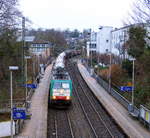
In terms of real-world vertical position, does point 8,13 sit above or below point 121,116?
above

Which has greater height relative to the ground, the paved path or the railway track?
the paved path

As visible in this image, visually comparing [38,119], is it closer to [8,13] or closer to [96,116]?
[96,116]

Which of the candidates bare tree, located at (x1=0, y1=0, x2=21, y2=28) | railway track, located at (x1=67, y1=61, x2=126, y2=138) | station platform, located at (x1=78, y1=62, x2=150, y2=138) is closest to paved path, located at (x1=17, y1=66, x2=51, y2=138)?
railway track, located at (x1=67, y1=61, x2=126, y2=138)

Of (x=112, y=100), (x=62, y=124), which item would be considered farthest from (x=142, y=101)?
(x=62, y=124)

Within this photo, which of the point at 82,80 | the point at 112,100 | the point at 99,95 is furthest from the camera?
the point at 82,80

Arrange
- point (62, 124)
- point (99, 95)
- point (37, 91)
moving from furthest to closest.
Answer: point (37, 91) < point (99, 95) < point (62, 124)

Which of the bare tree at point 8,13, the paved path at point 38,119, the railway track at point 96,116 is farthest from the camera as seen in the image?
the bare tree at point 8,13

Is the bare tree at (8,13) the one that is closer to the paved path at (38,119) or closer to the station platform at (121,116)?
the paved path at (38,119)

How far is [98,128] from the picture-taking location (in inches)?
789

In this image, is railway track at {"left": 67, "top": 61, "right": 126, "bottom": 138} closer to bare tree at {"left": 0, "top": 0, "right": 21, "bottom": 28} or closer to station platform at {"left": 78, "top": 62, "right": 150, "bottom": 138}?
station platform at {"left": 78, "top": 62, "right": 150, "bottom": 138}

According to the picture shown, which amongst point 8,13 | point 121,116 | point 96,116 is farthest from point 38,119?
point 8,13

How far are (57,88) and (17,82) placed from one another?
15330mm

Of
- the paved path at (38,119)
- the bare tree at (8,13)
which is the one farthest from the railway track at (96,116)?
the bare tree at (8,13)

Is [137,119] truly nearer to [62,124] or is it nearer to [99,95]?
[62,124]
